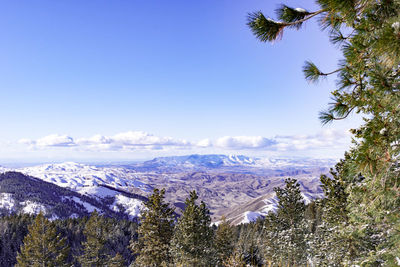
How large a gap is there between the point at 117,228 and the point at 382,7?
12942cm

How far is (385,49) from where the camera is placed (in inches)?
137

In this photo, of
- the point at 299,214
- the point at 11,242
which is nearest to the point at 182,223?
the point at 299,214

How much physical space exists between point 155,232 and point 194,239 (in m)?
4.56

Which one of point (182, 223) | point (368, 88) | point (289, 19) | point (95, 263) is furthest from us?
point (95, 263)

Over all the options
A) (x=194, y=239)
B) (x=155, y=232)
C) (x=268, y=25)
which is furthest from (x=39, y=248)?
(x=268, y=25)

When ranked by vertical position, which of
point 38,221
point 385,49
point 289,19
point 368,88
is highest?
point 289,19

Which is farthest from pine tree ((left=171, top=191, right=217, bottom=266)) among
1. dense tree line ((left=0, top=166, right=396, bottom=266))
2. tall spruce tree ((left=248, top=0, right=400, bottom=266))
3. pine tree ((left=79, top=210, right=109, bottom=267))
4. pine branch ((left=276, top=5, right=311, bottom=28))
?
pine branch ((left=276, top=5, right=311, bottom=28))

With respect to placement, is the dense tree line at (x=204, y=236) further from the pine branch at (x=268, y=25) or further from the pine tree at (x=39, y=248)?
the pine branch at (x=268, y=25)

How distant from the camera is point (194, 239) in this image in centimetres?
2509

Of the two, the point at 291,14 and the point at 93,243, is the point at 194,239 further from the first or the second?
the point at 291,14

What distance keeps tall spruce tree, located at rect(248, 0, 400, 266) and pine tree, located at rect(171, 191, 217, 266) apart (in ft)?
71.2

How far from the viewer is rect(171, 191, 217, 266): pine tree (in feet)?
79.3

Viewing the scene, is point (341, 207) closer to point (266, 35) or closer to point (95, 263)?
point (266, 35)

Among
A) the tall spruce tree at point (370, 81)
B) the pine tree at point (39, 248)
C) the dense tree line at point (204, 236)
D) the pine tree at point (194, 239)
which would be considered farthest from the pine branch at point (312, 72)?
the pine tree at point (39, 248)
